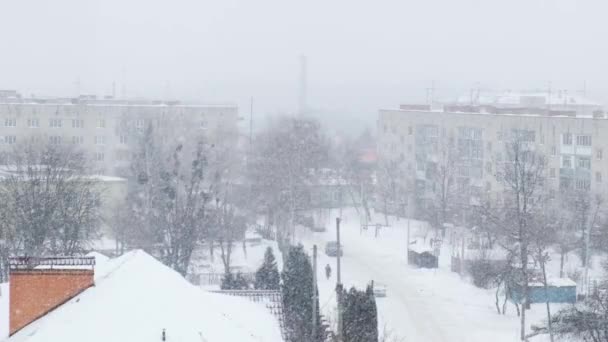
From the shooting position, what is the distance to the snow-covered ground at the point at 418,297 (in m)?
21.9

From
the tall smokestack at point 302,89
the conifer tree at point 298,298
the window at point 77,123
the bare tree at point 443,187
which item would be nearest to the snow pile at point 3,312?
the conifer tree at point 298,298

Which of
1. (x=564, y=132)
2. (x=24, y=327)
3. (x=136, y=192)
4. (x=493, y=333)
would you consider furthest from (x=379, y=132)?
(x=24, y=327)

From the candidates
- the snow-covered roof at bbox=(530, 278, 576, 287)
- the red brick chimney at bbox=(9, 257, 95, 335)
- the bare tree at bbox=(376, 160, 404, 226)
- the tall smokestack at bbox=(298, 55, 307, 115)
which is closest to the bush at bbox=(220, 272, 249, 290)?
the snow-covered roof at bbox=(530, 278, 576, 287)

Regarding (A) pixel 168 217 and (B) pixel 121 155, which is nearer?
(A) pixel 168 217

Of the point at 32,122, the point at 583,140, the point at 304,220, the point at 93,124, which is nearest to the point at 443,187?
the point at 583,140

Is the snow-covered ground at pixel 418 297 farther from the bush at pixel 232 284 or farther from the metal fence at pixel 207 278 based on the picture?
the metal fence at pixel 207 278

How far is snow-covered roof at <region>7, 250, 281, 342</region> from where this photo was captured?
952 centimetres

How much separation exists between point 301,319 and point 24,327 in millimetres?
6690

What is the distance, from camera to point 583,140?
1463 inches

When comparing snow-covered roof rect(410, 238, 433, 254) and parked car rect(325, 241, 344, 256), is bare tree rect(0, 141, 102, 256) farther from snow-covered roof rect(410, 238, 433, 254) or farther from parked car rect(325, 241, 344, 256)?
snow-covered roof rect(410, 238, 433, 254)

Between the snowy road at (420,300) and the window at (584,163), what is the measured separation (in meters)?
8.00

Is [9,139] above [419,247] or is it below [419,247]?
above

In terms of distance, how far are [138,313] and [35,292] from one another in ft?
4.70

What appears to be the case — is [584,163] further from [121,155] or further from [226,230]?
[121,155]
